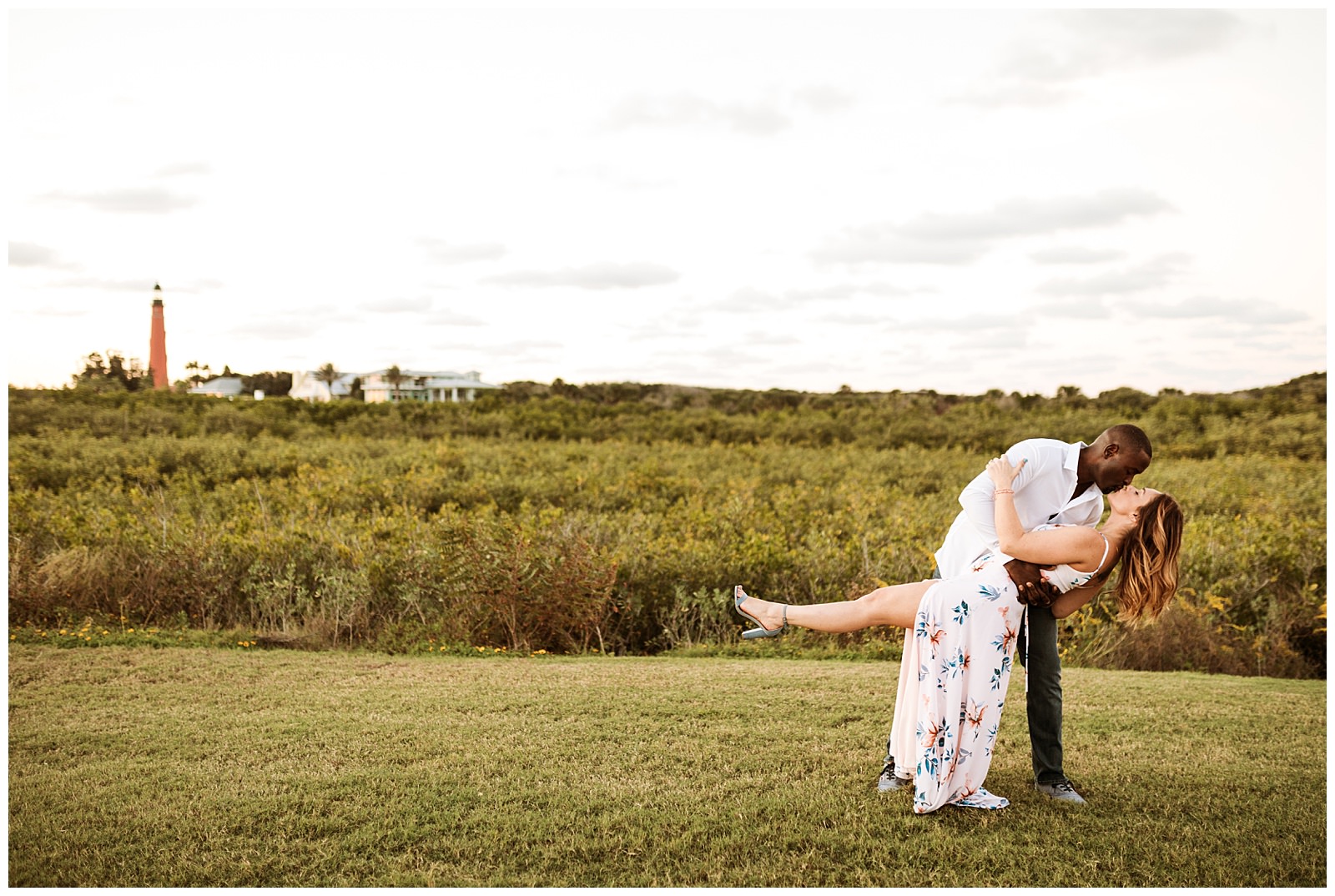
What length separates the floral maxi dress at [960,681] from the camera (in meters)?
4.10

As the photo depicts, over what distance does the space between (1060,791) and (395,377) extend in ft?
98.8

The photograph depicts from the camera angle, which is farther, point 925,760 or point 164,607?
point 164,607

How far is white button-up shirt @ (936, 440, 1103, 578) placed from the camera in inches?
165

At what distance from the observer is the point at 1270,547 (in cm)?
1010

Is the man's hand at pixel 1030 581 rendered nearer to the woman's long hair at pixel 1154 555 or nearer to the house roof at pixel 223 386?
the woman's long hair at pixel 1154 555

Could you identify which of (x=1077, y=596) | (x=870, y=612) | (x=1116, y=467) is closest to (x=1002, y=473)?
(x=1116, y=467)

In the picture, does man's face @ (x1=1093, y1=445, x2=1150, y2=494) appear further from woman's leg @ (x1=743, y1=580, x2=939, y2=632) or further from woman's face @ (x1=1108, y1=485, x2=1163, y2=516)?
woman's leg @ (x1=743, y1=580, x2=939, y2=632)

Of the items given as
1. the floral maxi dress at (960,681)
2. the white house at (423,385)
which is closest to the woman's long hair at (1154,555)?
the floral maxi dress at (960,681)

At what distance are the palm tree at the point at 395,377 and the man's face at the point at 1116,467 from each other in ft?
96.1

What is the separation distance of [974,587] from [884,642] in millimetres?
4307

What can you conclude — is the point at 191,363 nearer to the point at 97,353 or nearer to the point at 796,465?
the point at 97,353

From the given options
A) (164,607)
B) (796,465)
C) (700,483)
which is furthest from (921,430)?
(164,607)

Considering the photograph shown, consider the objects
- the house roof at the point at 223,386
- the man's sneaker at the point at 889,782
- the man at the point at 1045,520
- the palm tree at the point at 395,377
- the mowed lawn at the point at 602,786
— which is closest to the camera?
the mowed lawn at the point at 602,786

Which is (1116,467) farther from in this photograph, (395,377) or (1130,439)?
(395,377)
